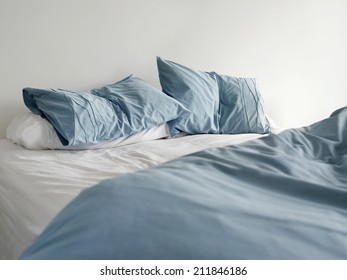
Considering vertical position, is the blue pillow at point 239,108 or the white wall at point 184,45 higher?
the white wall at point 184,45

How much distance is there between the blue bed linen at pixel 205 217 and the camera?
21.9 inches

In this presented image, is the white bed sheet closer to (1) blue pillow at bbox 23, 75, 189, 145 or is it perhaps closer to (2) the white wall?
(1) blue pillow at bbox 23, 75, 189, 145

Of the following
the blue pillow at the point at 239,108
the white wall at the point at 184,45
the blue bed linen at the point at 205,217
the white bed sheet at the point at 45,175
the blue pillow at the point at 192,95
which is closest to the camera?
the blue bed linen at the point at 205,217

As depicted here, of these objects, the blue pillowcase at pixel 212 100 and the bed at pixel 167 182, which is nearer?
the bed at pixel 167 182

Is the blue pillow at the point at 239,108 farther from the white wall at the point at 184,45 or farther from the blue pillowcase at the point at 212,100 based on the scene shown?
the white wall at the point at 184,45

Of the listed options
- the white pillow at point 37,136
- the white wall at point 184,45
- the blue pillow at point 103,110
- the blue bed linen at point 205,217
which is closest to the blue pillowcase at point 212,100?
the blue pillow at point 103,110

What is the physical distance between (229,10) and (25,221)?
186 centimetres

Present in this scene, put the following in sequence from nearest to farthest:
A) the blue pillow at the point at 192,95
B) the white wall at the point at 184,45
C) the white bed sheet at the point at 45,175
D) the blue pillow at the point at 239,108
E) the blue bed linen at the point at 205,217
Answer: the blue bed linen at the point at 205,217 < the white bed sheet at the point at 45,175 < the white wall at the point at 184,45 < the blue pillow at the point at 192,95 < the blue pillow at the point at 239,108

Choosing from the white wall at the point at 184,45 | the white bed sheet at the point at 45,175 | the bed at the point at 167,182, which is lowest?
the white bed sheet at the point at 45,175

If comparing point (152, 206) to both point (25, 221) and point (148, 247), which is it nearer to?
point (148, 247)

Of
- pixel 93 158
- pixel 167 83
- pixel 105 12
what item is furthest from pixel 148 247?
pixel 105 12

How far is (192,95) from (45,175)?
932 mm

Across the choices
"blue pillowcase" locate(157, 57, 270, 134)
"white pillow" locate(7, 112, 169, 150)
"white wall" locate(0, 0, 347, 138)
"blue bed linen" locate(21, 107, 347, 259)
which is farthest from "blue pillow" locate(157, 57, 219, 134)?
"blue bed linen" locate(21, 107, 347, 259)

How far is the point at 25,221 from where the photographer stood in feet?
3.11
